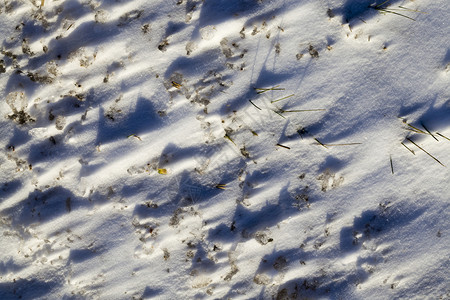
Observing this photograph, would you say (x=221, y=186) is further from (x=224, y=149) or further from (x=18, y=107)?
(x=18, y=107)

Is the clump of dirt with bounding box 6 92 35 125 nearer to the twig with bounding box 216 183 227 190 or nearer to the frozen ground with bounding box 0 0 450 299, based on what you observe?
the frozen ground with bounding box 0 0 450 299

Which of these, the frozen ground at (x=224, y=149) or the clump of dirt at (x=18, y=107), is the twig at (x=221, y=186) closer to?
the frozen ground at (x=224, y=149)

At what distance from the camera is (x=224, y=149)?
1832 millimetres

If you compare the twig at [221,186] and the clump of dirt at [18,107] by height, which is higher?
the clump of dirt at [18,107]

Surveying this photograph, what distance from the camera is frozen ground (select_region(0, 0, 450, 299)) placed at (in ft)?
5.82

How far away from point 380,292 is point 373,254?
0.25 m

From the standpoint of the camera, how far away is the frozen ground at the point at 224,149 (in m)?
1.77

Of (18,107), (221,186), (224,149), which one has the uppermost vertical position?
(18,107)

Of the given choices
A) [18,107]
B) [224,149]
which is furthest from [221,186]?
[18,107]

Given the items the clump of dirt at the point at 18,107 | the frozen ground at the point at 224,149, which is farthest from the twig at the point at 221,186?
the clump of dirt at the point at 18,107

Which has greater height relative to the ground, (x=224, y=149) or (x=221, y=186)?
(x=224, y=149)

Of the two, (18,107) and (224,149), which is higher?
(18,107)

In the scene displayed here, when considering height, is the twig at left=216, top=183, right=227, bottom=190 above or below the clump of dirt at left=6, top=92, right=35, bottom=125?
below

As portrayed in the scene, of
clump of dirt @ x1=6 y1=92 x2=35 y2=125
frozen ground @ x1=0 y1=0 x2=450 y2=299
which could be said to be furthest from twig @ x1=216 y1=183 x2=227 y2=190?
clump of dirt @ x1=6 y1=92 x2=35 y2=125
